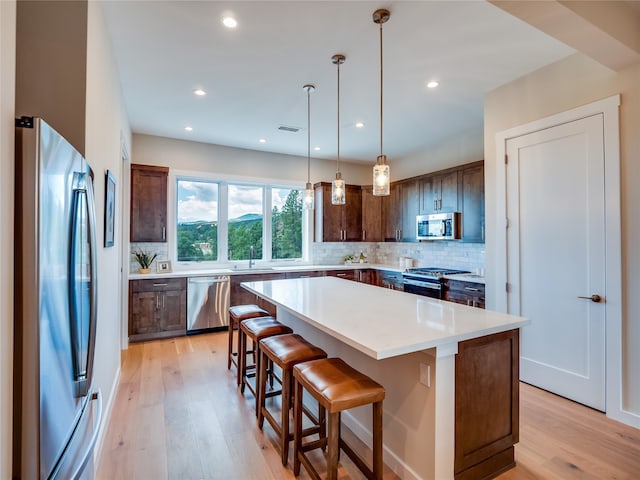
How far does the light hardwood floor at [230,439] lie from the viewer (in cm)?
189

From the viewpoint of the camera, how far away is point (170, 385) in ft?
9.85

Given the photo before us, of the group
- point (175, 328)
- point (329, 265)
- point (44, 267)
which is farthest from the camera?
point (329, 265)

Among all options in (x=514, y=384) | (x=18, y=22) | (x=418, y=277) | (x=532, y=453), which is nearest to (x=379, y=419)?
(x=514, y=384)

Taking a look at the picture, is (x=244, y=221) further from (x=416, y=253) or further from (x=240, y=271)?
(x=416, y=253)

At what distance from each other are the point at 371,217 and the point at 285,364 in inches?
175

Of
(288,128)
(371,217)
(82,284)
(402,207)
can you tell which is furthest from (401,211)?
(82,284)

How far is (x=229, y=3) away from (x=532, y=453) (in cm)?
347

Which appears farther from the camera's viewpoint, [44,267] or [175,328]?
[175,328]

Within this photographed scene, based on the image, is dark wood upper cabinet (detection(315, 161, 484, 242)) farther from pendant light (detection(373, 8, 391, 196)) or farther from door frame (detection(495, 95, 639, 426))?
pendant light (detection(373, 8, 391, 196))

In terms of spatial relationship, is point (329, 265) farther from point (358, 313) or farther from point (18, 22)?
point (18, 22)

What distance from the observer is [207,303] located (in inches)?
181

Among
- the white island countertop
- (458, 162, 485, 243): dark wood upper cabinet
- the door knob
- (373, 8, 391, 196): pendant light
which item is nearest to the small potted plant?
the white island countertop

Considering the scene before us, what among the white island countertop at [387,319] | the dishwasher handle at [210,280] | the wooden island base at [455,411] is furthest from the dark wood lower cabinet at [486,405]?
the dishwasher handle at [210,280]

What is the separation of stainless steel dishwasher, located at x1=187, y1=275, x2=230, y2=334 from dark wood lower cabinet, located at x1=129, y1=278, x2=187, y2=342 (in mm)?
82
